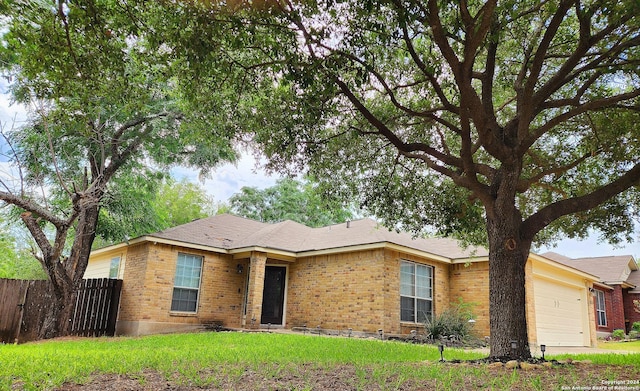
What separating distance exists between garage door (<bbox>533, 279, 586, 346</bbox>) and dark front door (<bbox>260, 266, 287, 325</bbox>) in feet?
30.2

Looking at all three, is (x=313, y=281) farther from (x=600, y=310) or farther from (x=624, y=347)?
(x=600, y=310)

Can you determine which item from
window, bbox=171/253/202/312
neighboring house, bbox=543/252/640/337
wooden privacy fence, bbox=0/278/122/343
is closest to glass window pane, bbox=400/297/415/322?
window, bbox=171/253/202/312

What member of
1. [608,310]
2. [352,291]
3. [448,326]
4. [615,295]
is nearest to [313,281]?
[352,291]

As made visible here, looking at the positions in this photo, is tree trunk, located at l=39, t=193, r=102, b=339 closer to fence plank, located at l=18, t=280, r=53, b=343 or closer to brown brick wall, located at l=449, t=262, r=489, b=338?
fence plank, located at l=18, t=280, r=53, b=343

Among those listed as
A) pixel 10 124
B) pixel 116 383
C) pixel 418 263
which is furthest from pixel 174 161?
pixel 116 383

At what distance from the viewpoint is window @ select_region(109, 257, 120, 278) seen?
1638 centimetres

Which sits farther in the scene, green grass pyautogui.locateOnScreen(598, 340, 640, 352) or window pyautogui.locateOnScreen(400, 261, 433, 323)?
green grass pyautogui.locateOnScreen(598, 340, 640, 352)

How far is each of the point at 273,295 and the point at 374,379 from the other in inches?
452

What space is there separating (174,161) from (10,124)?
5894mm

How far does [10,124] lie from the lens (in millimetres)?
9633

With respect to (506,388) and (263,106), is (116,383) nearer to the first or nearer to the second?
(506,388)

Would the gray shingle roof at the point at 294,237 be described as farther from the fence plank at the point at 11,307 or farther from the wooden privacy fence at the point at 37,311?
the fence plank at the point at 11,307

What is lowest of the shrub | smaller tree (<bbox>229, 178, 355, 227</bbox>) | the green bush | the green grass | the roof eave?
the green grass

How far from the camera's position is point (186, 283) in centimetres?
1473
